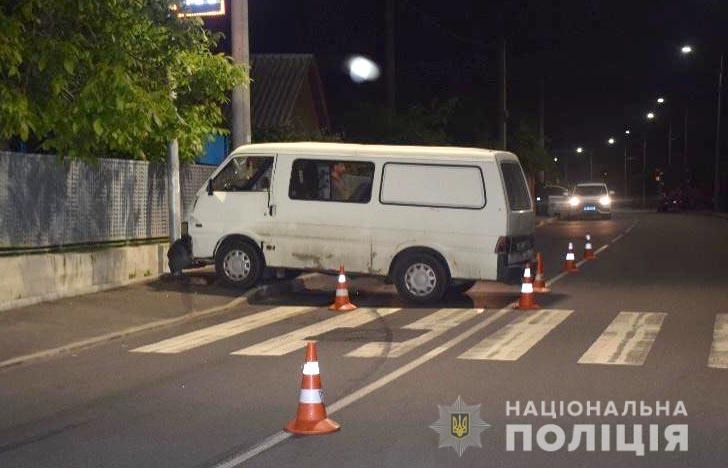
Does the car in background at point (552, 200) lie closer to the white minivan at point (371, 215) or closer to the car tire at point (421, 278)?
the white minivan at point (371, 215)

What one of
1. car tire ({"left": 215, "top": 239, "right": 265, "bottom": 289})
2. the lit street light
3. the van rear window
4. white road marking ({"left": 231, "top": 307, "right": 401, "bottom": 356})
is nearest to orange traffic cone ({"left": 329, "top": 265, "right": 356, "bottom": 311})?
white road marking ({"left": 231, "top": 307, "right": 401, "bottom": 356})

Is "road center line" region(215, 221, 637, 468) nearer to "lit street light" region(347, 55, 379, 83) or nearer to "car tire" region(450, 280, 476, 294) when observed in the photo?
"car tire" region(450, 280, 476, 294)

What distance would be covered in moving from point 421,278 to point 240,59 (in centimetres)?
582

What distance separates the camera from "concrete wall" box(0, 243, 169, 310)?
16.1 m

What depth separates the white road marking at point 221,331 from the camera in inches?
521

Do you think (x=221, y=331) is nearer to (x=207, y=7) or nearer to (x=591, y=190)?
(x=207, y=7)

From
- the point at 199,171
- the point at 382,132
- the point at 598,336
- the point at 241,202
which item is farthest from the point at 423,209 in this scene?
the point at 382,132

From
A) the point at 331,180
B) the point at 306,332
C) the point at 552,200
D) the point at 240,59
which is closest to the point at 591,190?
the point at 552,200

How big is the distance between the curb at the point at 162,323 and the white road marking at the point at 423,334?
10.2 feet

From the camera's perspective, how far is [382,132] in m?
36.2

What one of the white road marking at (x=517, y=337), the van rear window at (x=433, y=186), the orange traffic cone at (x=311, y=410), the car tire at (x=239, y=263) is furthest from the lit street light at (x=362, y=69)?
the orange traffic cone at (x=311, y=410)

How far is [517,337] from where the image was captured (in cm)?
1362

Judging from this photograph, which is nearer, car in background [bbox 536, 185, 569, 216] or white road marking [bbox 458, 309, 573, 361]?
white road marking [bbox 458, 309, 573, 361]

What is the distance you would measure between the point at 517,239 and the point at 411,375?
266 inches
